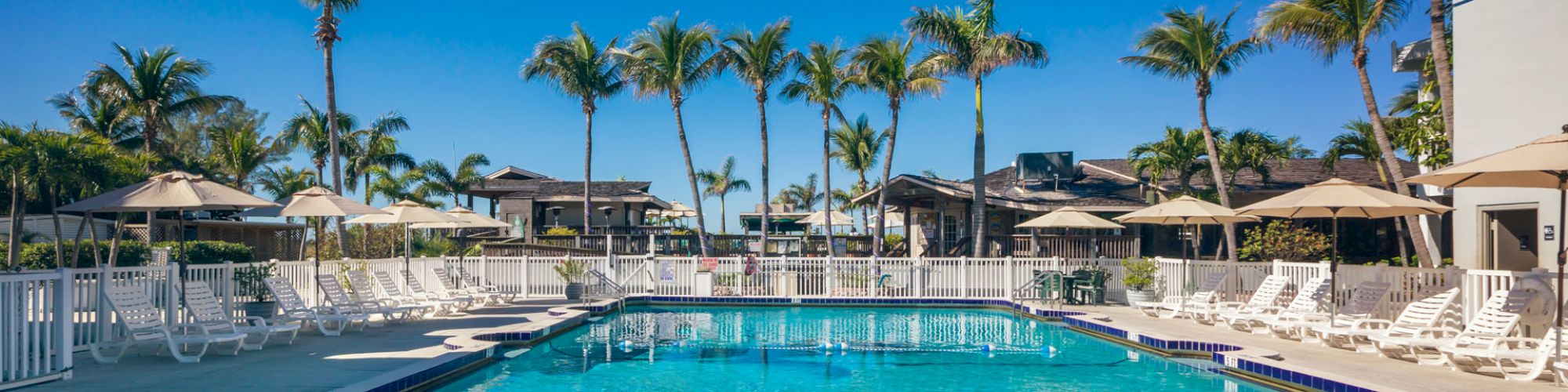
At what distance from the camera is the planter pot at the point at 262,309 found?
10.9 meters

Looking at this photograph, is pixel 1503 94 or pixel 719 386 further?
pixel 1503 94

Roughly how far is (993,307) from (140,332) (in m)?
13.4

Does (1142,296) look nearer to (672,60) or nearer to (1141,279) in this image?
(1141,279)

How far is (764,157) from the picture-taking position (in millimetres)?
24922

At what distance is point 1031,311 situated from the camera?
607 inches

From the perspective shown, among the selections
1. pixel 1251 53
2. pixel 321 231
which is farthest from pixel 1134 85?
pixel 321 231

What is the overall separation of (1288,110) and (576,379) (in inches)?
922

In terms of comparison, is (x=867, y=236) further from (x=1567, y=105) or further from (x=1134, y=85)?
(x=1567, y=105)

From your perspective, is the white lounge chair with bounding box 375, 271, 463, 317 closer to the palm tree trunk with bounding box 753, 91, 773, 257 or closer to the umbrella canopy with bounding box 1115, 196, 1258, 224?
the palm tree trunk with bounding box 753, 91, 773, 257

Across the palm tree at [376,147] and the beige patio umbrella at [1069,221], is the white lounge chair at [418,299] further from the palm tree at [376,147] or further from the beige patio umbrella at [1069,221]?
the palm tree at [376,147]

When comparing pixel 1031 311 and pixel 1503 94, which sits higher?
pixel 1503 94

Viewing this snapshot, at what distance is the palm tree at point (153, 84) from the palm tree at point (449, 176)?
13994mm

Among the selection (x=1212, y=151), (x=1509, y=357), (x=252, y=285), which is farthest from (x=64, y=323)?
(x=1212, y=151)

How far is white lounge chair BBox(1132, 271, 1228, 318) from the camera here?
12945 mm
